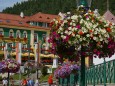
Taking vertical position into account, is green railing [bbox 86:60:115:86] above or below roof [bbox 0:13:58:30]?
below

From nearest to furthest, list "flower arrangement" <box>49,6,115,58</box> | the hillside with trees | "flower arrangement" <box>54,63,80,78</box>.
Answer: "flower arrangement" <box>49,6,115,58</box> → "flower arrangement" <box>54,63,80,78</box> → the hillside with trees

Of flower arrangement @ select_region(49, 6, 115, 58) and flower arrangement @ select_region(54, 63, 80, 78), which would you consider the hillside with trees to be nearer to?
flower arrangement @ select_region(54, 63, 80, 78)

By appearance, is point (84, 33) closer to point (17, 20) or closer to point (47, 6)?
point (17, 20)

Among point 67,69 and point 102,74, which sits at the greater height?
point 67,69

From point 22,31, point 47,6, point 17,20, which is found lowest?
point 22,31

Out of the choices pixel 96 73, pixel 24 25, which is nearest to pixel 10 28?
pixel 24 25

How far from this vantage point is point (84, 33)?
10156mm

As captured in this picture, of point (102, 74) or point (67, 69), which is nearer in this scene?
point (102, 74)

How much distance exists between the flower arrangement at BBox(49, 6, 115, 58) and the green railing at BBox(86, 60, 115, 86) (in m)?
4.82

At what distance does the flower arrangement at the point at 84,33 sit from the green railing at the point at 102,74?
482 centimetres

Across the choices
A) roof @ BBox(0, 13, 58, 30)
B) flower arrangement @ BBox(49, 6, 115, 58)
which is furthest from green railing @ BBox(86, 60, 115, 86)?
roof @ BBox(0, 13, 58, 30)

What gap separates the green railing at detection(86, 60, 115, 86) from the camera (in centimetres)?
1537

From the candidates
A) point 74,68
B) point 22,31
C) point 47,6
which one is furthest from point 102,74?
point 47,6

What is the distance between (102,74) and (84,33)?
6741mm
